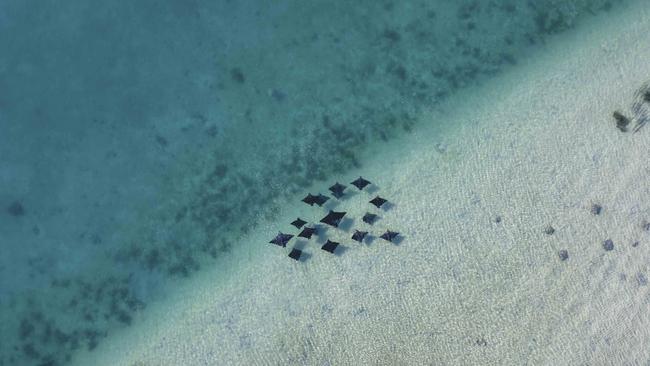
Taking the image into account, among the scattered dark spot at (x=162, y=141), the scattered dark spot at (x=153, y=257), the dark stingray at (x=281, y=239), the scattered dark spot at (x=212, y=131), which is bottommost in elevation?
the scattered dark spot at (x=153, y=257)

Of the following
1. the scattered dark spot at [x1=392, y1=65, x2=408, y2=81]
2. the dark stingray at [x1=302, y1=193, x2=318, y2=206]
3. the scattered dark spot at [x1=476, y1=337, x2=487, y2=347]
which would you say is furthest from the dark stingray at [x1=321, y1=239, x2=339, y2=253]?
the scattered dark spot at [x1=392, y1=65, x2=408, y2=81]

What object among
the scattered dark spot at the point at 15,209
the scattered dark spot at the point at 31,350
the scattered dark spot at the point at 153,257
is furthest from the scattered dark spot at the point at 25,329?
the scattered dark spot at the point at 153,257

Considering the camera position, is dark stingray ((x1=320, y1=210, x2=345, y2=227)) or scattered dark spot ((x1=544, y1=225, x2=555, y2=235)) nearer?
scattered dark spot ((x1=544, y1=225, x2=555, y2=235))

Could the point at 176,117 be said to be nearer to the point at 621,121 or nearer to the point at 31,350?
the point at 31,350

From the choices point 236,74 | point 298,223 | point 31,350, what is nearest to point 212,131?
point 236,74

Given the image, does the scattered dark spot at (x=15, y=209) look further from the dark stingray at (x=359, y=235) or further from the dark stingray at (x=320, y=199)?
the dark stingray at (x=359, y=235)

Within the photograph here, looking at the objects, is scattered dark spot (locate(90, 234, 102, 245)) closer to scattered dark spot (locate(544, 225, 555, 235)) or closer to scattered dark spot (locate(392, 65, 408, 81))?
scattered dark spot (locate(392, 65, 408, 81))
